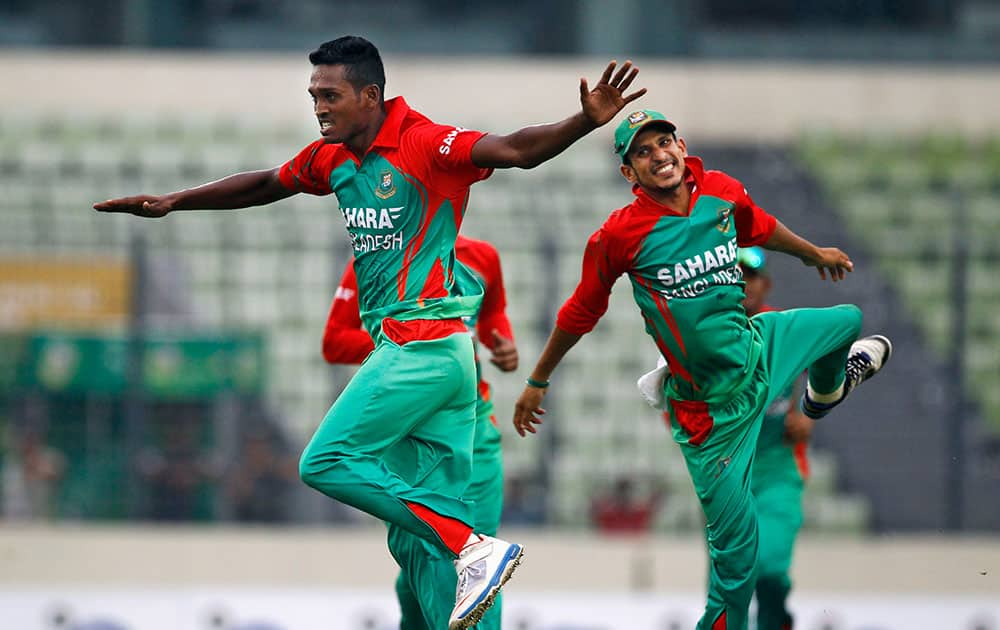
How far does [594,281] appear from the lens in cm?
584

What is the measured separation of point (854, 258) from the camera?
1274 centimetres

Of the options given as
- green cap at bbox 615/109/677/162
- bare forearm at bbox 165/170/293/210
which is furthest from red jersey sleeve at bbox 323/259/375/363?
green cap at bbox 615/109/677/162

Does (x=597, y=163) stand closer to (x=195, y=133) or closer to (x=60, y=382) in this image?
(x=195, y=133)

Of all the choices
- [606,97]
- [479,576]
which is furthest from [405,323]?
[606,97]

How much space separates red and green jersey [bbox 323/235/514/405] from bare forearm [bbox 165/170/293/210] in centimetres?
88

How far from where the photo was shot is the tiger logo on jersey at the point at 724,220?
19.2 ft

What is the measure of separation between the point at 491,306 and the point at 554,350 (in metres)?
1.11

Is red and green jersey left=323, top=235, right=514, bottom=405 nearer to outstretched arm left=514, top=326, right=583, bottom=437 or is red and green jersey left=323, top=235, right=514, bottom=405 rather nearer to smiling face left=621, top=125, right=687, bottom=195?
outstretched arm left=514, top=326, right=583, bottom=437

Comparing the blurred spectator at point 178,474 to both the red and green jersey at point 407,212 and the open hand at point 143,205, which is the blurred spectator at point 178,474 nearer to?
the open hand at point 143,205

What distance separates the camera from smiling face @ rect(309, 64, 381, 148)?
220 inches

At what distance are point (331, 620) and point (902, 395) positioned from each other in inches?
222

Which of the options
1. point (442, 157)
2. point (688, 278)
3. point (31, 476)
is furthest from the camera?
point (31, 476)

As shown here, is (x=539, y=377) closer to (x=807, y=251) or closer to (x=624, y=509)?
(x=807, y=251)

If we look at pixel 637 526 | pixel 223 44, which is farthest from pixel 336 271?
pixel 223 44
